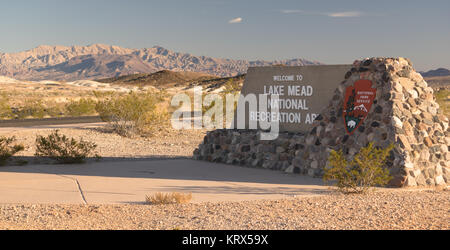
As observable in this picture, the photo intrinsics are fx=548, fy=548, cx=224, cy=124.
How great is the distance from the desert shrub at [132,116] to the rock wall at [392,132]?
12.2 metres

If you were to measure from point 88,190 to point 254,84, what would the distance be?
256 inches

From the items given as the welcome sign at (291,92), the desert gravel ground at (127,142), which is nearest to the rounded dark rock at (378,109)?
the welcome sign at (291,92)

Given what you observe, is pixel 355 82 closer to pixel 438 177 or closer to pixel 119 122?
pixel 438 177

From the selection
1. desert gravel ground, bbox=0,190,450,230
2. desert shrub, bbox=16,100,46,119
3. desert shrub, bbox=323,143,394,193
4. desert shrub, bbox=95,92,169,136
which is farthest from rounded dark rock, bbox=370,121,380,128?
desert shrub, bbox=16,100,46,119

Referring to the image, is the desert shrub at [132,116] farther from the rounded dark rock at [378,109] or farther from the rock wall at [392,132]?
the rounded dark rock at [378,109]

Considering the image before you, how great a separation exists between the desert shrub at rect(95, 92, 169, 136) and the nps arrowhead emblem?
45.8 feet

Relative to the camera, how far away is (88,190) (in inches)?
448

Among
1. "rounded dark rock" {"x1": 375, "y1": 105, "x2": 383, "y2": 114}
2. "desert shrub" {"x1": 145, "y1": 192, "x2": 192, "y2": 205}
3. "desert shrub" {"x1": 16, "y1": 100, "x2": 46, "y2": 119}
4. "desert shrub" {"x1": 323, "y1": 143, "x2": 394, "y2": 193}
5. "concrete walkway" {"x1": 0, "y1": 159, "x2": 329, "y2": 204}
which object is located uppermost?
"rounded dark rock" {"x1": 375, "y1": 105, "x2": 383, "y2": 114}

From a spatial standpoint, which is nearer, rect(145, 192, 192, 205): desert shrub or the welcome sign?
rect(145, 192, 192, 205): desert shrub

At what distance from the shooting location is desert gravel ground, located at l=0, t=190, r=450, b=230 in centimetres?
802

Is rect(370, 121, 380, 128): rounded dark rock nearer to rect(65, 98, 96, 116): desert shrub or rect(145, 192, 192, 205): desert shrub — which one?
rect(145, 192, 192, 205): desert shrub

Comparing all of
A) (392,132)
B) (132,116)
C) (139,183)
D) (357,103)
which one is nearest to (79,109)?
(132,116)

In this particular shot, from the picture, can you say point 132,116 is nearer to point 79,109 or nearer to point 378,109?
point 378,109
